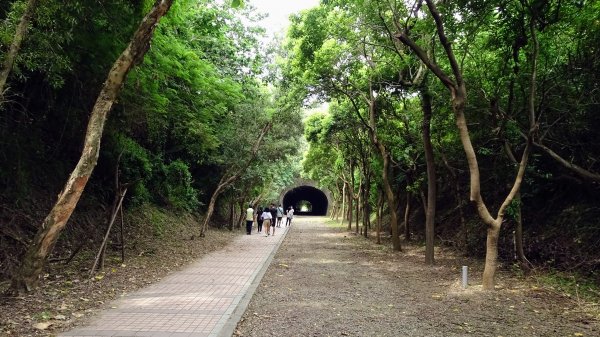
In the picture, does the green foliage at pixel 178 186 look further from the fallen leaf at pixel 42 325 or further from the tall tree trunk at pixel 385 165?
the fallen leaf at pixel 42 325

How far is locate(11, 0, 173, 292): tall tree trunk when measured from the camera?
6.66 meters

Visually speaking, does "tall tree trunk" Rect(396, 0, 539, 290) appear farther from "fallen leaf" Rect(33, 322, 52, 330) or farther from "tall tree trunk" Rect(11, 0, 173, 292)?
"fallen leaf" Rect(33, 322, 52, 330)

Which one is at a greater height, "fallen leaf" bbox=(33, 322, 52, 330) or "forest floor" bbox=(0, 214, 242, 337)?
"forest floor" bbox=(0, 214, 242, 337)

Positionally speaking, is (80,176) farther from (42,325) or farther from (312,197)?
(312,197)

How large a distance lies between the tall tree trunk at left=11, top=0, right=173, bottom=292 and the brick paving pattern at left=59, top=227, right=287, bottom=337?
1.31 metres

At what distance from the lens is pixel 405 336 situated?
18.9ft

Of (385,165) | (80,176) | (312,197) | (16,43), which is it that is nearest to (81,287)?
(80,176)

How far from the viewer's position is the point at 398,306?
7539mm

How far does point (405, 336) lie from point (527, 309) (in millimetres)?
2807

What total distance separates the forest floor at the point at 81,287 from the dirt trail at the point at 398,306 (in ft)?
7.53

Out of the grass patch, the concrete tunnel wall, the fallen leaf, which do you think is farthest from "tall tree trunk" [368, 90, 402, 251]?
the concrete tunnel wall

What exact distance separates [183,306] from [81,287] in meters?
2.16

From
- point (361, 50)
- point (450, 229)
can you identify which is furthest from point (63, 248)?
point (450, 229)

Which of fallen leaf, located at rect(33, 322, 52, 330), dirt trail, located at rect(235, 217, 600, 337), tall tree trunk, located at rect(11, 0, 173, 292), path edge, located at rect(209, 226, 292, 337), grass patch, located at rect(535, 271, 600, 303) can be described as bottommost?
fallen leaf, located at rect(33, 322, 52, 330)
